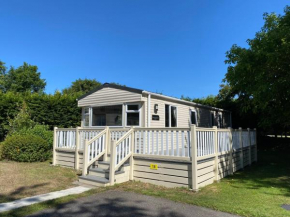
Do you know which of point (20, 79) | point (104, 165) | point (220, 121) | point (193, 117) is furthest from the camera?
point (20, 79)

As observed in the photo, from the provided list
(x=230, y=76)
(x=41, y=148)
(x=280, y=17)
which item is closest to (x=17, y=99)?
(x=41, y=148)

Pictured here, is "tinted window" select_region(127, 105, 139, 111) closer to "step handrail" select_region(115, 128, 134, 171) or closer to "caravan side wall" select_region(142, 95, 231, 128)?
"caravan side wall" select_region(142, 95, 231, 128)

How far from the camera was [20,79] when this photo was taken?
1149 inches

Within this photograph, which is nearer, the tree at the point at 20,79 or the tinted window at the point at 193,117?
the tinted window at the point at 193,117

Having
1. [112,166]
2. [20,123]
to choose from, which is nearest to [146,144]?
[112,166]

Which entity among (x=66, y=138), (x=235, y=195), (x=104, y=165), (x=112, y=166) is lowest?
(x=235, y=195)

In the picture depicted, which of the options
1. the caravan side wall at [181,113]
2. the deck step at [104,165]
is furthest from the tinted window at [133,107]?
the deck step at [104,165]

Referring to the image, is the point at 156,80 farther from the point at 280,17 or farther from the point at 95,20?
the point at 280,17

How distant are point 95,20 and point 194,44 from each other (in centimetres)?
835

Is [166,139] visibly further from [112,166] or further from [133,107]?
[133,107]

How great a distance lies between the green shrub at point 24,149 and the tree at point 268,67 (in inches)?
338

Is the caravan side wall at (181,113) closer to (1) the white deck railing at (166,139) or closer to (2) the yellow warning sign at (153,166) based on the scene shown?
(1) the white deck railing at (166,139)

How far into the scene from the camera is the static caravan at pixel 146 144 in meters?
5.22

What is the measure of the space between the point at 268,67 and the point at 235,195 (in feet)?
17.1
